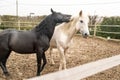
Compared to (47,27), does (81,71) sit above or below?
below

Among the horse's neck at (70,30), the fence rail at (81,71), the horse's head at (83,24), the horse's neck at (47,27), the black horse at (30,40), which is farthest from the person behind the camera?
the horse's neck at (70,30)

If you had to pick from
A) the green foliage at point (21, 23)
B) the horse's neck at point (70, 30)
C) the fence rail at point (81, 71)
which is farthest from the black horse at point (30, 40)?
the green foliage at point (21, 23)

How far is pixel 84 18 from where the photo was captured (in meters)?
6.61

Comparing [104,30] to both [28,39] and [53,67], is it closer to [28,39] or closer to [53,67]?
[53,67]

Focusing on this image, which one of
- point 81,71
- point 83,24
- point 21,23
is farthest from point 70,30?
point 21,23

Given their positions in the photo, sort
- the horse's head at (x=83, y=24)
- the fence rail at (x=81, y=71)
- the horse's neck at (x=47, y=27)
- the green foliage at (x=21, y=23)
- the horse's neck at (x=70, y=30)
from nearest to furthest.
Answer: the fence rail at (x=81, y=71), the horse's neck at (x=47, y=27), the horse's head at (x=83, y=24), the horse's neck at (x=70, y=30), the green foliage at (x=21, y=23)

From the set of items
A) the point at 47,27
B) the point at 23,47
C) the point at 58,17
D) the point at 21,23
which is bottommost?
the point at 21,23

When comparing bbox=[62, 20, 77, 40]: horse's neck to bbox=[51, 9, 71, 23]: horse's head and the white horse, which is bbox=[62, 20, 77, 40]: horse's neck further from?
bbox=[51, 9, 71, 23]: horse's head

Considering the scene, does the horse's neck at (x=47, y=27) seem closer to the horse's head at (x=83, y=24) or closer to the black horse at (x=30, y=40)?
the black horse at (x=30, y=40)

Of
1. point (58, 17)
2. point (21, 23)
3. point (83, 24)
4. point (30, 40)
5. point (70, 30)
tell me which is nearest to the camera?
point (30, 40)

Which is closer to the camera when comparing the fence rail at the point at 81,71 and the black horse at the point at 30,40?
the fence rail at the point at 81,71

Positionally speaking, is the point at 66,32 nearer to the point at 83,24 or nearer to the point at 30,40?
the point at 83,24

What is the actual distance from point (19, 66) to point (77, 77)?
4.20 metres

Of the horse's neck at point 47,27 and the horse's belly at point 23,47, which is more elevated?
the horse's neck at point 47,27
